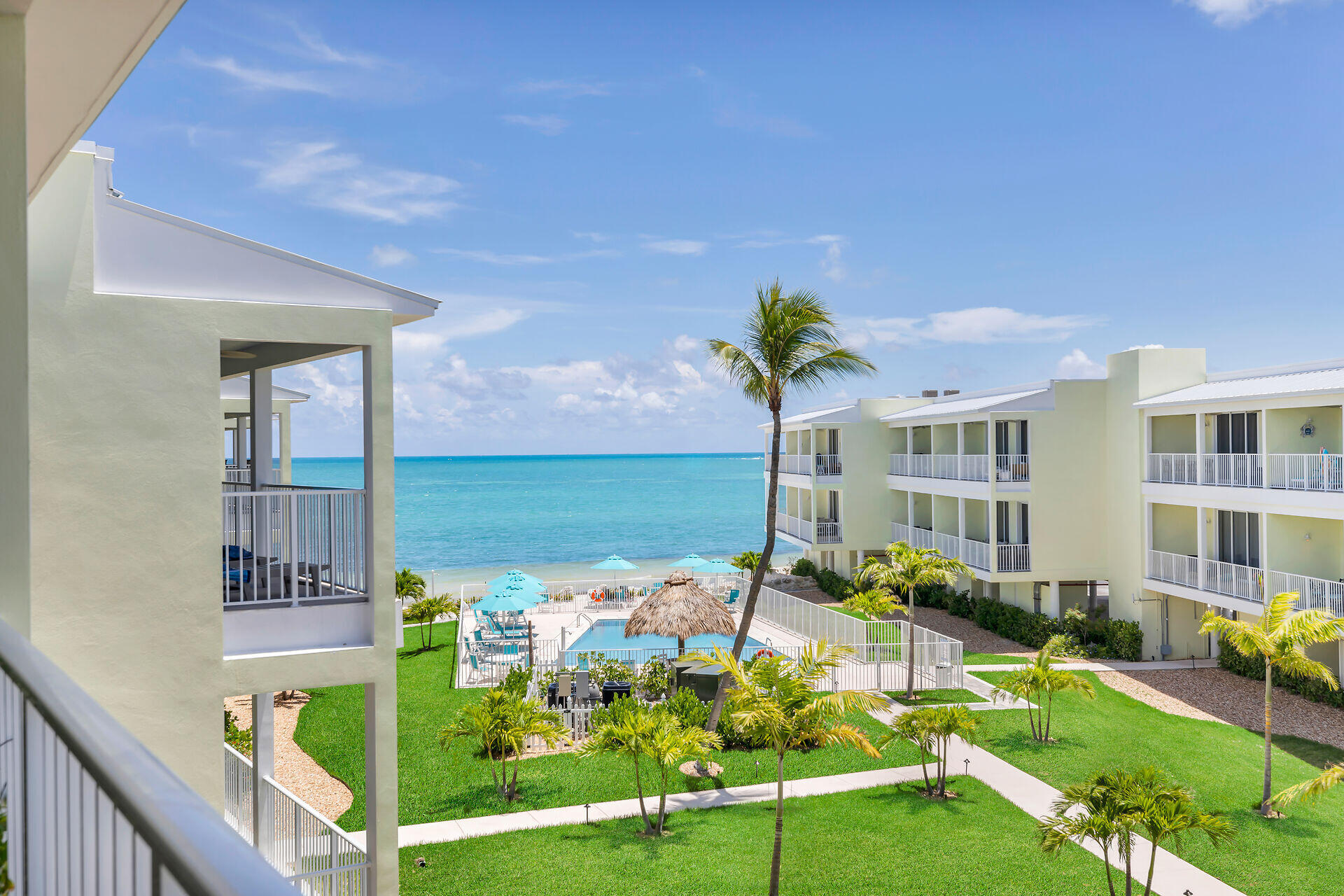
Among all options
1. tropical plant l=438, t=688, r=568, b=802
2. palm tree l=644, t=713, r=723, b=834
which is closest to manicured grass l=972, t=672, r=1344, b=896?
palm tree l=644, t=713, r=723, b=834

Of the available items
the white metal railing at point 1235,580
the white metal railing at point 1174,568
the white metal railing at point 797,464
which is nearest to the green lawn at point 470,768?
the white metal railing at point 1235,580

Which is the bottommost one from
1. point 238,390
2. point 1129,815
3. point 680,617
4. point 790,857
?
point 790,857

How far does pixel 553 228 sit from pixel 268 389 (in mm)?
Result: 132359

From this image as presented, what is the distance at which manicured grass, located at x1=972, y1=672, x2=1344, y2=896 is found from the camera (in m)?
12.4

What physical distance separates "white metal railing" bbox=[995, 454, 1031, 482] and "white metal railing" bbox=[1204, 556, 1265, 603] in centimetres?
599

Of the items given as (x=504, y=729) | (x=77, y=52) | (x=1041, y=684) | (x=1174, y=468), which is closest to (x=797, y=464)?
(x=1174, y=468)

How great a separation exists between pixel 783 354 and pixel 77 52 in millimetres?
14426

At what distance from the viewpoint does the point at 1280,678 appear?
2073 centimetres

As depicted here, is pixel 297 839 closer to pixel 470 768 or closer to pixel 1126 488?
pixel 470 768

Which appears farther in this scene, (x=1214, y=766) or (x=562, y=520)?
(x=562, y=520)

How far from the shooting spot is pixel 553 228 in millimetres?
137500

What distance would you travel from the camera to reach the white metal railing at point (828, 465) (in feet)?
123

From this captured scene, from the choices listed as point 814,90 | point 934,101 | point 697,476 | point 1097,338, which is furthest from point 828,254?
point 697,476

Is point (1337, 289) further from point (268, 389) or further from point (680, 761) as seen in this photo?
point (268, 389)
